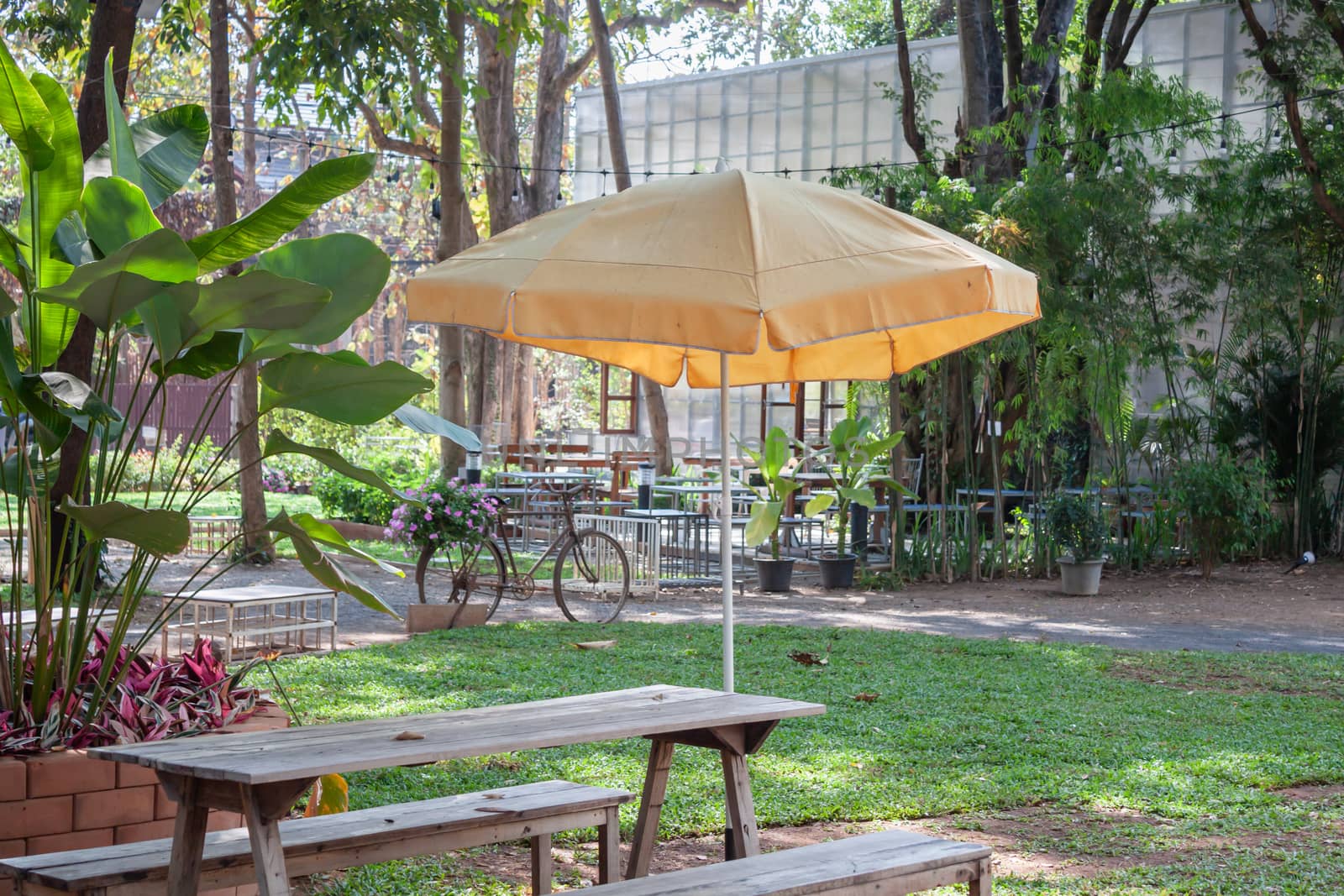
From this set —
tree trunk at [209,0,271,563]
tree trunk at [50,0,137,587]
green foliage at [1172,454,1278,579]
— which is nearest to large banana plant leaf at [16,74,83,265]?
tree trunk at [50,0,137,587]

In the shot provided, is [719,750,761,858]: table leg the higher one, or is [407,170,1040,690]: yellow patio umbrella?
[407,170,1040,690]: yellow patio umbrella

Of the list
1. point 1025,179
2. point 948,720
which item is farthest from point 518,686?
point 1025,179

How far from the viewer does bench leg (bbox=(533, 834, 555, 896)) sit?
3.55 meters

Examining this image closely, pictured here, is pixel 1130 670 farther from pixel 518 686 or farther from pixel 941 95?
pixel 941 95

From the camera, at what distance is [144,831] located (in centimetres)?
326

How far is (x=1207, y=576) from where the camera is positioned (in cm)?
1203

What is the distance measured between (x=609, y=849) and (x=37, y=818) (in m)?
1.37

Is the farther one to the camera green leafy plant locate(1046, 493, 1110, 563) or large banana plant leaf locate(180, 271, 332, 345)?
green leafy plant locate(1046, 493, 1110, 563)

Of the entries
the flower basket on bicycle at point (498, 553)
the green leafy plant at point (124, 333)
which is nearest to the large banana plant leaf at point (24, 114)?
the green leafy plant at point (124, 333)

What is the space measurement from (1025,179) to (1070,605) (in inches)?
151

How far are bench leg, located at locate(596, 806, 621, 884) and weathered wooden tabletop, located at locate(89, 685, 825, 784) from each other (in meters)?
0.32

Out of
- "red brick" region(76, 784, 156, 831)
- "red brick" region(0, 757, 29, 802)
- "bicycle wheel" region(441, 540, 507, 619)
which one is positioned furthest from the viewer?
"bicycle wheel" region(441, 540, 507, 619)

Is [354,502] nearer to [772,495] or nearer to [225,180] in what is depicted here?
[225,180]

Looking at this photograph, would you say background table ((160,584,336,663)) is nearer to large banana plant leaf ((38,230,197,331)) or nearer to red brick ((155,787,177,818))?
red brick ((155,787,177,818))
